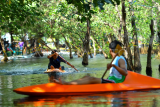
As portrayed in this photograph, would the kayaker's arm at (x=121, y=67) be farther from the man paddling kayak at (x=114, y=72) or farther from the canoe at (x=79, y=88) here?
the canoe at (x=79, y=88)

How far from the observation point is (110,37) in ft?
124

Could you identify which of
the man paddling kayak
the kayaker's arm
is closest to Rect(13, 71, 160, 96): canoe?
the man paddling kayak

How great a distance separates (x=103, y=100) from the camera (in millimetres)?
7480

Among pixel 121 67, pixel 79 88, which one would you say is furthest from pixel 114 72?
pixel 79 88

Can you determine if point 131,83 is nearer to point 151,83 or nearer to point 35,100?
point 151,83

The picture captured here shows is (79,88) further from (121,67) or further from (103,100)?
(121,67)

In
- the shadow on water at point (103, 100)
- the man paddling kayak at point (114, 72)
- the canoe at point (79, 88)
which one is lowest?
the shadow on water at point (103, 100)

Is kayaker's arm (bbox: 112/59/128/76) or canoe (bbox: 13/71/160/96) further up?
kayaker's arm (bbox: 112/59/128/76)

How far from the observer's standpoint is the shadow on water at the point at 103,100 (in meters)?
6.97

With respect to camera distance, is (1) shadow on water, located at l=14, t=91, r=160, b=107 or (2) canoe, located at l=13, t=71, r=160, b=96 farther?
(2) canoe, located at l=13, t=71, r=160, b=96

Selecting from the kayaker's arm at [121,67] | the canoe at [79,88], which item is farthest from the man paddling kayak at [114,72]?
the canoe at [79,88]

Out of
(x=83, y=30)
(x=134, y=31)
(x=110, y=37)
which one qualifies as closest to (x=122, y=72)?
(x=134, y=31)

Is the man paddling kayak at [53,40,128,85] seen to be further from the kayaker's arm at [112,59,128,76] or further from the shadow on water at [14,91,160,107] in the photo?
the shadow on water at [14,91,160,107]

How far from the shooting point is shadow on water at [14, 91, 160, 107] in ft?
22.9
